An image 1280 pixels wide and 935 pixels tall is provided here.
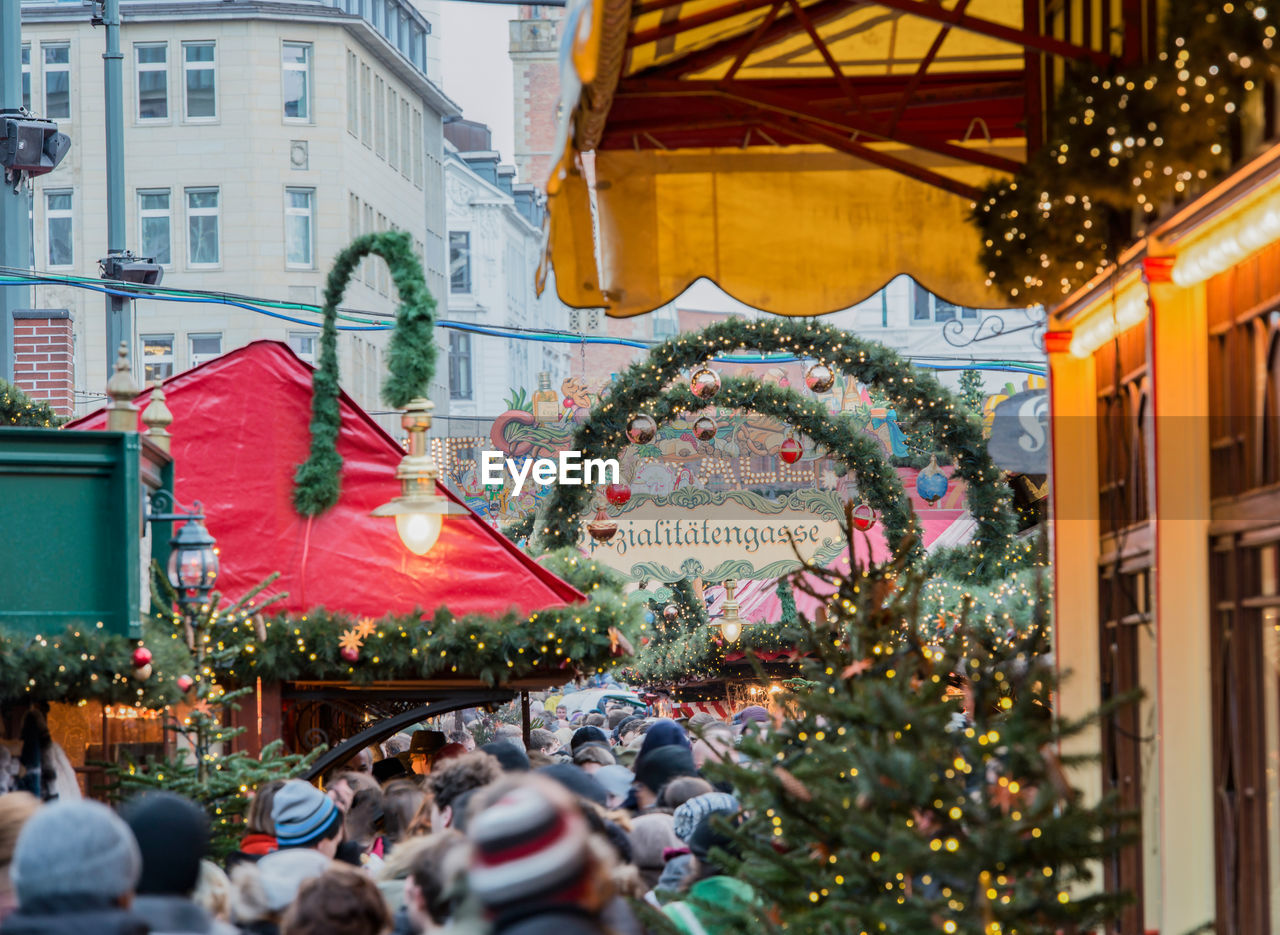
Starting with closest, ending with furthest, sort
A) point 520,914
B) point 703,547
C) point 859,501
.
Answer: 1. point 520,914
2. point 859,501
3. point 703,547

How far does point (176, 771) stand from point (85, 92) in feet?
153

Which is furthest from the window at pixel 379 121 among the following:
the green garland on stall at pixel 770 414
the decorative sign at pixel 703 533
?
the green garland on stall at pixel 770 414

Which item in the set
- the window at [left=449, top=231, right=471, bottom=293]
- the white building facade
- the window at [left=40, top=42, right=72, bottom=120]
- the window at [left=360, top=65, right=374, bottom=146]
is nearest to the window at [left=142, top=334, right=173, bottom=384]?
the white building facade

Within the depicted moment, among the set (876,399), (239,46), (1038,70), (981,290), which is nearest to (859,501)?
(876,399)

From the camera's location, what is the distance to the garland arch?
15922 mm

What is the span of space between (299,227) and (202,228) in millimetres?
2788

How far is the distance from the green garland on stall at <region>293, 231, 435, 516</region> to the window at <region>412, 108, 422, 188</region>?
47527 millimetres

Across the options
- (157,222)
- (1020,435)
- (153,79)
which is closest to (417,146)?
(153,79)

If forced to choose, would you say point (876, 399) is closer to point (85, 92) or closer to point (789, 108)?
point (789, 108)

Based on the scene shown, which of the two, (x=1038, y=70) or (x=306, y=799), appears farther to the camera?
(x=1038, y=70)

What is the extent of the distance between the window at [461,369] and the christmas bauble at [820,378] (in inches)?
1845

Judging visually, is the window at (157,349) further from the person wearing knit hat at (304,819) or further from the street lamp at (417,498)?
the person wearing knit hat at (304,819)

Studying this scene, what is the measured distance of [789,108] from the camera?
8.29 meters

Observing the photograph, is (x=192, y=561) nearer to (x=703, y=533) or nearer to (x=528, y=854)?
(x=528, y=854)
